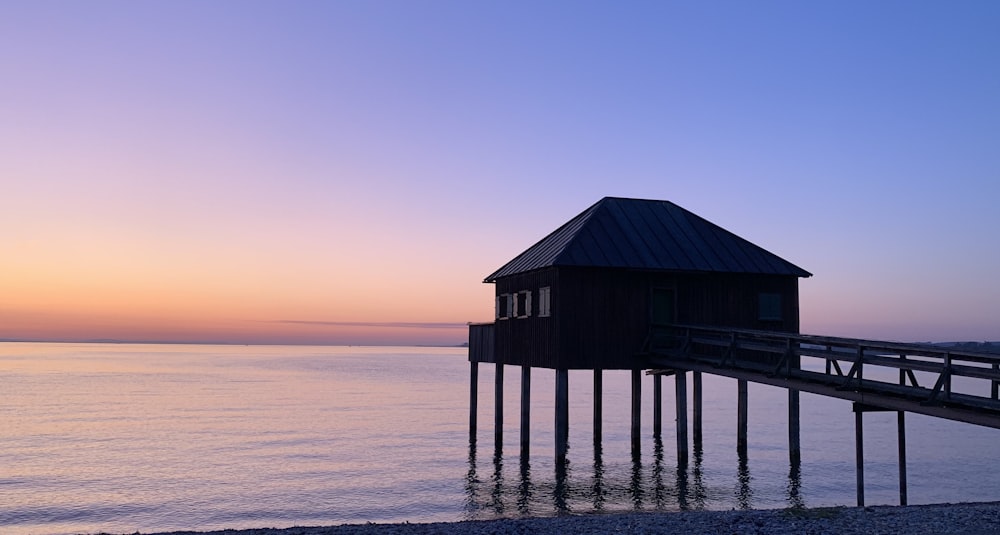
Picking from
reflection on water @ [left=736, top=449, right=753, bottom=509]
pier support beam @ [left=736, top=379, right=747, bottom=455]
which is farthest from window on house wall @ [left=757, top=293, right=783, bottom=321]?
reflection on water @ [left=736, top=449, right=753, bottom=509]

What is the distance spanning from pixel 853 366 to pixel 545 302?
1132cm

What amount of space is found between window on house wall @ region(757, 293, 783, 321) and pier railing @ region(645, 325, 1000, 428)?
134cm

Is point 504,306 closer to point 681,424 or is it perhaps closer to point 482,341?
point 482,341

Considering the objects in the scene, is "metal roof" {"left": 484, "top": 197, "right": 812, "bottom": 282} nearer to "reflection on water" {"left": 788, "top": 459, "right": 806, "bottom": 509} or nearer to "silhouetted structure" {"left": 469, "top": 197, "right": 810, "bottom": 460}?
"silhouetted structure" {"left": 469, "top": 197, "right": 810, "bottom": 460}

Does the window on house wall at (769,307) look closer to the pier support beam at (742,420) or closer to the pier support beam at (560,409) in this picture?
the pier support beam at (742,420)

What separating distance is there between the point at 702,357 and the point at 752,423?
116ft

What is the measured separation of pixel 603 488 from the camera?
92.5 ft

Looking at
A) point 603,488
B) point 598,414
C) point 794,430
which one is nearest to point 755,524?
point 603,488

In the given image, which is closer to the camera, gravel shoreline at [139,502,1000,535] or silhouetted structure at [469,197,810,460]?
gravel shoreline at [139,502,1000,535]

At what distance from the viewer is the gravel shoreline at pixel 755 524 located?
47.7 ft

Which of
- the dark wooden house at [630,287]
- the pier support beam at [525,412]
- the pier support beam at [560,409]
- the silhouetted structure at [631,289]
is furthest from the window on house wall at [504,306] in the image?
the pier support beam at [560,409]

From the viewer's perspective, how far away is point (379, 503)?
26484mm

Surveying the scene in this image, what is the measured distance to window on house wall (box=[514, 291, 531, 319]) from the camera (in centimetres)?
2958

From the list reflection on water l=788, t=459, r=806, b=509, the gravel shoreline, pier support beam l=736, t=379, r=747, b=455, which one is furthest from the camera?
pier support beam l=736, t=379, r=747, b=455
